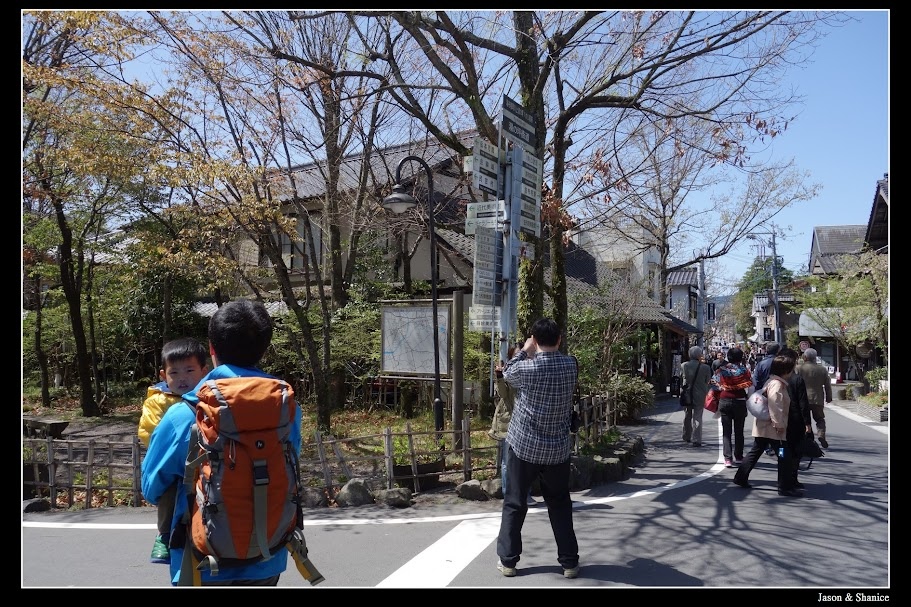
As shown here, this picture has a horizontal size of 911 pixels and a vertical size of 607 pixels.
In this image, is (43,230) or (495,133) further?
(43,230)

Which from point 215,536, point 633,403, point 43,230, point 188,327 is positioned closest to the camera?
point 215,536

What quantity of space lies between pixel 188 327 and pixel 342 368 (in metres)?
7.48

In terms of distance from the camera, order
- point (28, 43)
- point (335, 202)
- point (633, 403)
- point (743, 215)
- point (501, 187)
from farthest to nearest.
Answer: point (743, 215) < point (633, 403) < point (335, 202) < point (28, 43) < point (501, 187)

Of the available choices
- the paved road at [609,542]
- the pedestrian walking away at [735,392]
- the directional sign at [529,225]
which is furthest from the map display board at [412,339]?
the pedestrian walking away at [735,392]

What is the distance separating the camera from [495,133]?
29.7ft

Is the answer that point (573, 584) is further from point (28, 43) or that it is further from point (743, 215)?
point (743, 215)

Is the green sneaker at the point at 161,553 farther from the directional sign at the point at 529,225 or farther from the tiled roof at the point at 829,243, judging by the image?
the tiled roof at the point at 829,243

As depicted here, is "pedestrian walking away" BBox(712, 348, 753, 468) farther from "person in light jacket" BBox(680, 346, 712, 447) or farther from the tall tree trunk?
the tall tree trunk

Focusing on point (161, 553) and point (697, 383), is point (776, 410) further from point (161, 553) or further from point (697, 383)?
point (161, 553)

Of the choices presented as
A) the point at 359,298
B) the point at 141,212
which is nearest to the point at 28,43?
the point at 141,212

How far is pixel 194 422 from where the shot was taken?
257cm

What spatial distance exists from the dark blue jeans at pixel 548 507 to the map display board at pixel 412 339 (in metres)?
6.35

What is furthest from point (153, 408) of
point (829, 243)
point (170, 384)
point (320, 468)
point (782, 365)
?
point (829, 243)

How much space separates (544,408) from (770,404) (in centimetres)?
379
